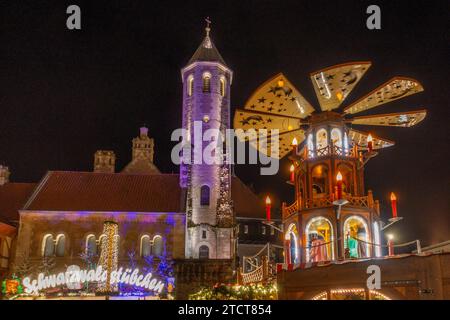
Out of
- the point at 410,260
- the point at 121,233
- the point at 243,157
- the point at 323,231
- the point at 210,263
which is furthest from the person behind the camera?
the point at 243,157

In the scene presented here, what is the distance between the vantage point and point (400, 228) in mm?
35031

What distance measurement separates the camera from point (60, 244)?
43812 mm

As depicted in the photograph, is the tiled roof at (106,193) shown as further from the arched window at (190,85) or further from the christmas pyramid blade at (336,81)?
the christmas pyramid blade at (336,81)

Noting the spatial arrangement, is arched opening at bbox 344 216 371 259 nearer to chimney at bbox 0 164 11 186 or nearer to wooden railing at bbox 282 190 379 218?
wooden railing at bbox 282 190 379 218

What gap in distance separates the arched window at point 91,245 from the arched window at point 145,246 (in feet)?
13.6

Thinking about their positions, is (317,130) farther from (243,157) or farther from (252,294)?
(243,157)

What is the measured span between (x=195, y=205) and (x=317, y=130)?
77.5 ft

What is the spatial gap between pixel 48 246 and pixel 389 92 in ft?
111

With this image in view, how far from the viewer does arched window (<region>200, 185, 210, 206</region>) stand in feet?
150

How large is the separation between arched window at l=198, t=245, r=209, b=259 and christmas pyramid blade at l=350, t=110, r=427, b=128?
24.0 meters

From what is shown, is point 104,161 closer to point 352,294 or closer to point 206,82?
point 206,82

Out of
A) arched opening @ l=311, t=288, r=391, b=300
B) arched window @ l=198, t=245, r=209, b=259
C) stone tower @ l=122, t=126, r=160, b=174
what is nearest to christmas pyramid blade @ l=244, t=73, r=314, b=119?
arched opening @ l=311, t=288, r=391, b=300

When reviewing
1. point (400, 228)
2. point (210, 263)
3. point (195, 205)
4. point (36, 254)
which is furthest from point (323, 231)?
point (36, 254)

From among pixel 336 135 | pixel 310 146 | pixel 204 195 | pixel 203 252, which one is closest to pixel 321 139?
pixel 310 146
